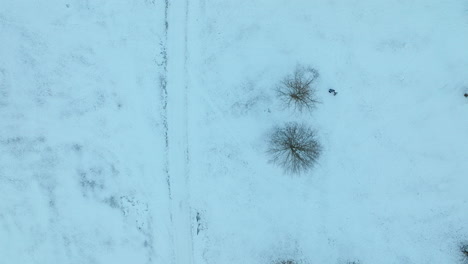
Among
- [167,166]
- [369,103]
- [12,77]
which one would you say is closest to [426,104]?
[369,103]

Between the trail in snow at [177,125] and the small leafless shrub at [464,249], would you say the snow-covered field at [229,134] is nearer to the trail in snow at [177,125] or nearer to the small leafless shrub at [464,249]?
the trail in snow at [177,125]

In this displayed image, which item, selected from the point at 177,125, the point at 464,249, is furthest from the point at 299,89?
the point at 464,249

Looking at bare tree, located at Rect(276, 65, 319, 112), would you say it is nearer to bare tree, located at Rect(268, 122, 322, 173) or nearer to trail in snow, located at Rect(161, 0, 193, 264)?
bare tree, located at Rect(268, 122, 322, 173)

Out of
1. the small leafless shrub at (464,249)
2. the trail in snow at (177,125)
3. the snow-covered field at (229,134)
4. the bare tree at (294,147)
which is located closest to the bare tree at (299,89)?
the snow-covered field at (229,134)

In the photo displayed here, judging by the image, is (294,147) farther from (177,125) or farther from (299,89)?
(177,125)

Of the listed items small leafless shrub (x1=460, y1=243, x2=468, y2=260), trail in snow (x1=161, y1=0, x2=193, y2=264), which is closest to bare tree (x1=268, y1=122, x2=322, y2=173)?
trail in snow (x1=161, y1=0, x2=193, y2=264)

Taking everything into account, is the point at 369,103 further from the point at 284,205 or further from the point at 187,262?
the point at 187,262
